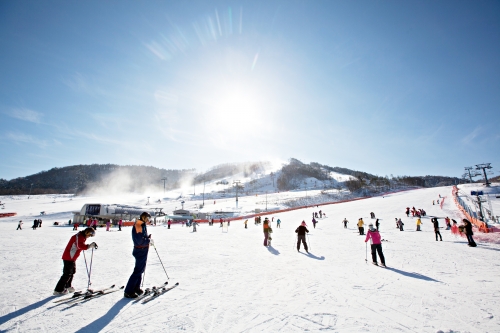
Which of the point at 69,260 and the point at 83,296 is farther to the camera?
the point at 69,260

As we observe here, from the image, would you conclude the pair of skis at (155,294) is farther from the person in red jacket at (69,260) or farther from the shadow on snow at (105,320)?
the person in red jacket at (69,260)

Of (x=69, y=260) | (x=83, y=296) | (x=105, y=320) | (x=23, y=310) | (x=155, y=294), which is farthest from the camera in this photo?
(x=69, y=260)

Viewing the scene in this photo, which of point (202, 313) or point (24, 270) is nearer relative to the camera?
point (202, 313)

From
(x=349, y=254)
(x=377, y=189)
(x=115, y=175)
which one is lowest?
(x=349, y=254)

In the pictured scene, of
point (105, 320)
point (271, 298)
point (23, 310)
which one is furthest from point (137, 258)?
point (271, 298)

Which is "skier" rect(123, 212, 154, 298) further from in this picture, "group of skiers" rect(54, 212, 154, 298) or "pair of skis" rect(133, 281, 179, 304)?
"pair of skis" rect(133, 281, 179, 304)

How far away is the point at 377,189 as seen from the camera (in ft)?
370

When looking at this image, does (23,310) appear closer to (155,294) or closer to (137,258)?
(137,258)

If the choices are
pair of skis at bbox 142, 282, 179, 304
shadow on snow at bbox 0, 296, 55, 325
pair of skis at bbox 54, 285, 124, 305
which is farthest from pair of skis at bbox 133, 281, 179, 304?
shadow on snow at bbox 0, 296, 55, 325

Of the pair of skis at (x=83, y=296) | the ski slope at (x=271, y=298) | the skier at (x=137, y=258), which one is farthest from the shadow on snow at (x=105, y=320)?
the pair of skis at (x=83, y=296)

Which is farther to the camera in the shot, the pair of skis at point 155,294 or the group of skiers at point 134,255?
the group of skiers at point 134,255

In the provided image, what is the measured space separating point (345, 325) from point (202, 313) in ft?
8.27

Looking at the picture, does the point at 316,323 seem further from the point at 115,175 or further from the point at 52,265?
the point at 115,175

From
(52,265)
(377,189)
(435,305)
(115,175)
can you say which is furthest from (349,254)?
(115,175)
